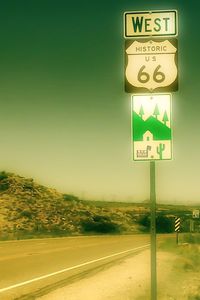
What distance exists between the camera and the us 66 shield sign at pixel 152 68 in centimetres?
684

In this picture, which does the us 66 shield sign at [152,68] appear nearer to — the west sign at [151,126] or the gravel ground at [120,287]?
the west sign at [151,126]

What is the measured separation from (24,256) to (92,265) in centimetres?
455

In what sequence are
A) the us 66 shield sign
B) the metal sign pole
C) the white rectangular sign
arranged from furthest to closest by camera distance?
the white rectangular sign, the us 66 shield sign, the metal sign pole

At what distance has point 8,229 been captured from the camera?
59000mm

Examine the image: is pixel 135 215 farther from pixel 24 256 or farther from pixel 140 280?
pixel 140 280

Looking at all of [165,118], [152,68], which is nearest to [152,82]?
[152,68]

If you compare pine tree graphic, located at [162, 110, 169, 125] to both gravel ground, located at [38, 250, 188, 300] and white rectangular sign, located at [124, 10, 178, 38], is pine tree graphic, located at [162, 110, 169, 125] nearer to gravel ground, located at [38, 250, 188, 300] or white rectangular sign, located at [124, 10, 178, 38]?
white rectangular sign, located at [124, 10, 178, 38]

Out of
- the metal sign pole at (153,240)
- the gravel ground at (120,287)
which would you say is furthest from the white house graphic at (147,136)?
the gravel ground at (120,287)

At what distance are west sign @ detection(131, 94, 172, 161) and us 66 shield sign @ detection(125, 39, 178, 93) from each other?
13cm

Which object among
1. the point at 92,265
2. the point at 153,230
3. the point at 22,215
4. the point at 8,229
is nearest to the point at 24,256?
the point at 92,265

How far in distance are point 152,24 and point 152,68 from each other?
23.3 inches

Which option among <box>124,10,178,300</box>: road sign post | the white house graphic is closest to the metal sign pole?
<box>124,10,178,300</box>: road sign post

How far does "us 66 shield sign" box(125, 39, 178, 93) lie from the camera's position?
6.84 meters

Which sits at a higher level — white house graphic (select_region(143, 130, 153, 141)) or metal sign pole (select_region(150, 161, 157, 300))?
white house graphic (select_region(143, 130, 153, 141))
